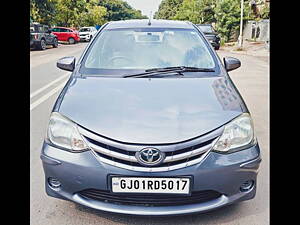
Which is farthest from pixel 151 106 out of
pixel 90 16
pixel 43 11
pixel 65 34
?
pixel 90 16

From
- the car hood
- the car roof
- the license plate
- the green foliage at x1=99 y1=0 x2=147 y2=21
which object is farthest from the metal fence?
the green foliage at x1=99 y1=0 x2=147 y2=21

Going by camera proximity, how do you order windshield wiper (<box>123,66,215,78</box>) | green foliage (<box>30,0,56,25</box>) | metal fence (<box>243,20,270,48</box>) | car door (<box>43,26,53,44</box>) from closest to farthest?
windshield wiper (<box>123,66,215,78</box>) < car door (<box>43,26,53,44</box>) < metal fence (<box>243,20,270,48</box>) < green foliage (<box>30,0,56,25</box>)

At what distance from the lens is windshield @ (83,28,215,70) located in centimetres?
363

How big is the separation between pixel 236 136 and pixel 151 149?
0.66 meters

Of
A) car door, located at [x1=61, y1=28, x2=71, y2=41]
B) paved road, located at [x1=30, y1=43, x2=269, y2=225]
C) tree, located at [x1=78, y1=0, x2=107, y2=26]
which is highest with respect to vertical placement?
tree, located at [x1=78, y1=0, x2=107, y2=26]

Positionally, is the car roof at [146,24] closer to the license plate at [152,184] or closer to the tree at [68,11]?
the license plate at [152,184]

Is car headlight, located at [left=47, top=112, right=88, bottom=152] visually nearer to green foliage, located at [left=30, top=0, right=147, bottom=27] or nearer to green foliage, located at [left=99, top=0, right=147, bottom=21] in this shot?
green foliage, located at [left=30, top=0, right=147, bottom=27]

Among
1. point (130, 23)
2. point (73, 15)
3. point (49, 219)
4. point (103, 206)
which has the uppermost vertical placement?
point (73, 15)

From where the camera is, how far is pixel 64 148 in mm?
2611

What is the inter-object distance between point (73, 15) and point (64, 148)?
3870 centimetres

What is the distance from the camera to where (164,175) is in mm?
2416

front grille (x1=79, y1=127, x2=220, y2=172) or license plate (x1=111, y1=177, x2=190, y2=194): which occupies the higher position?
front grille (x1=79, y1=127, x2=220, y2=172)
